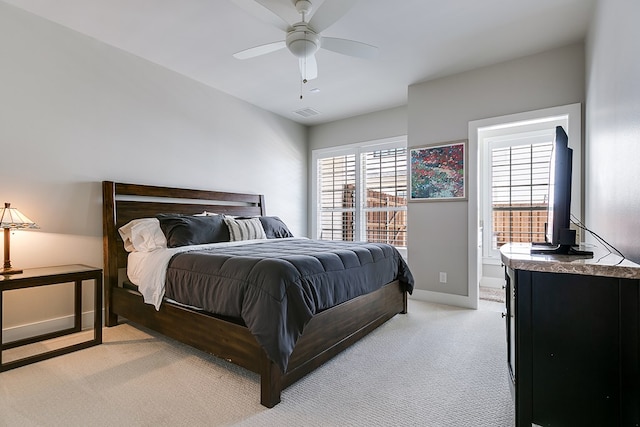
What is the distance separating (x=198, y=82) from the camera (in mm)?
3967

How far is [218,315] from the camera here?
7.02ft

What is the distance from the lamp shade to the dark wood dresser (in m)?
3.19

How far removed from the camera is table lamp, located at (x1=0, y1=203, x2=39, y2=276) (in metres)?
2.27

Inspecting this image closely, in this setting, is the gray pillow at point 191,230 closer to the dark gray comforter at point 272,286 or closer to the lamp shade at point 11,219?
the dark gray comforter at point 272,286

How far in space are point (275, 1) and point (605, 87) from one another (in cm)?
240

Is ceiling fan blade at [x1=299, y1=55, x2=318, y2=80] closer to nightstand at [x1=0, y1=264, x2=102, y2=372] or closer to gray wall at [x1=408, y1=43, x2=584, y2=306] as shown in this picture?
gray wall at [x1=408, y1=43, x2=584, y2=306]

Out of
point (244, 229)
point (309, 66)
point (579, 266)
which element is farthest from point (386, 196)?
point (579, 266)

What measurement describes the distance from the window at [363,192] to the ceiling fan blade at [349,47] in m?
2.45

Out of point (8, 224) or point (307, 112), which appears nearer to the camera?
point (8, 224)

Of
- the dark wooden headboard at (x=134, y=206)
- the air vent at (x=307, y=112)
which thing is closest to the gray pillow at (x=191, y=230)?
the dark wooden headboard at (x=134, y=206)

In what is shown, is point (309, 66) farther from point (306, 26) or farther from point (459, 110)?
point (459, 110)

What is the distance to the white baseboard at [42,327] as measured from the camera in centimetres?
257

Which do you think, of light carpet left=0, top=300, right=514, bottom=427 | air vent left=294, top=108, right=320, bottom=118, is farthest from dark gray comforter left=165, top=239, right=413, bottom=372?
air vent left=294, top=108, right=320, bottom=118

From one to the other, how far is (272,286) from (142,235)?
1.83 m
